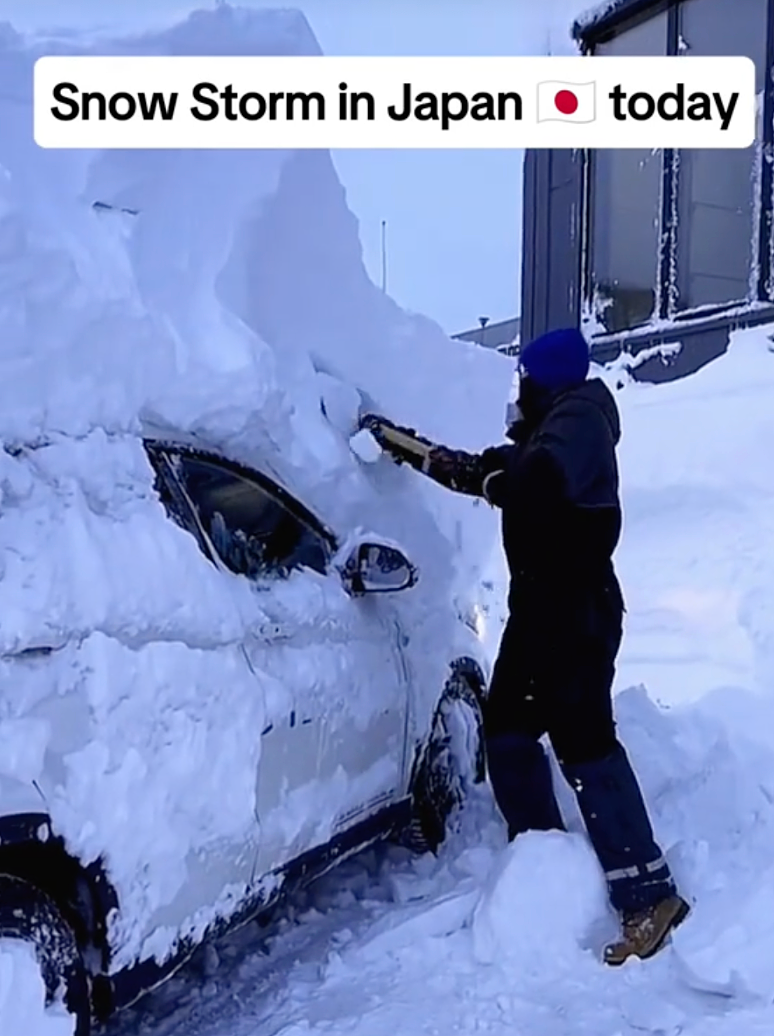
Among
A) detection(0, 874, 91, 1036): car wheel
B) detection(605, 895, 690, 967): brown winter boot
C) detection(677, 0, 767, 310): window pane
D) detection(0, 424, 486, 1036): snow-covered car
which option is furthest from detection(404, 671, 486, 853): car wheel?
detection(677, 0, 767, 310): window pane

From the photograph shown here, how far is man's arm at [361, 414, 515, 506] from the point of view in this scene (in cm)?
441

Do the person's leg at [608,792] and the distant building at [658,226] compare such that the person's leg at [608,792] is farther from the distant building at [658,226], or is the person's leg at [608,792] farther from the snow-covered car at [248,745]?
the distant building at [658,226]

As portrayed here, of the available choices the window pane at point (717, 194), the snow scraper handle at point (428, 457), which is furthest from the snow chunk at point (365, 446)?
the window pane at point (717, 194)

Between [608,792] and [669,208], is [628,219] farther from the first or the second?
[608,792]

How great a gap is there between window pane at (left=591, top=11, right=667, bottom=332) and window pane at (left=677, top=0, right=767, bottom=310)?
30 cm

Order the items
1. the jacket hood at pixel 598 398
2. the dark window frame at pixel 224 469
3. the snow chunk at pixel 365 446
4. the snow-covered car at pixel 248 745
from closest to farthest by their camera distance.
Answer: the snow-covered car at pixel 248 745, the dark window frame at pixel 224 469, the jacket hood at pixel 598 398, the snow chunk at pixel 365 446

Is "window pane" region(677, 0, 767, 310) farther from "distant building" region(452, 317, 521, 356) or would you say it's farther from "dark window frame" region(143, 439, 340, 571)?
"distant building" region(452, 317, 521, 356)

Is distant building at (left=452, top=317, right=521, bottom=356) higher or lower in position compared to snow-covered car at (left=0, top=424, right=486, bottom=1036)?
lower

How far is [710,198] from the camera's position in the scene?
448 inches

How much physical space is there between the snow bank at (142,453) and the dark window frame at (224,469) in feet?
0.18

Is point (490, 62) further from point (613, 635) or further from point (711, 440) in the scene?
point (613, 635)

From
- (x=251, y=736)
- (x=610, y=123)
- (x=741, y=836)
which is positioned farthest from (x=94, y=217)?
(x=610, y=123)

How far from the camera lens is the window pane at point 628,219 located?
39.1ft

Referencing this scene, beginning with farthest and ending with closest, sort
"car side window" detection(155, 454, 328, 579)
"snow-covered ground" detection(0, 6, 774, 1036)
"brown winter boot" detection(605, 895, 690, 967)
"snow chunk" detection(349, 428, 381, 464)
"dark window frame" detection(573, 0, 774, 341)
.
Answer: "dark window frame" detection(573, 0, 774, 341) → "snow chunk" detection(349, 428, 381, 464) → "brown winter boot" detection(605, 895, 690, 967) → "car side window" detection(155, 454, 328, 579) → "snow-covered ground" detection(0, 6, 774, 1036)
